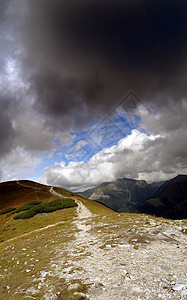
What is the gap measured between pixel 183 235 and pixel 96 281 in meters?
8.85

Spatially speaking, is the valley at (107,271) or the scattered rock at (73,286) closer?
the valley at (107,271)

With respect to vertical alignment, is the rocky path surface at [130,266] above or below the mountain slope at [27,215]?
above

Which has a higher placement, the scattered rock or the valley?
the scattered rock

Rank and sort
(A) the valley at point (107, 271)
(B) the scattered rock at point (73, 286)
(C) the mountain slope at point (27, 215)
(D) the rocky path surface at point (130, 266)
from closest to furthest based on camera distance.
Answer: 1. (D) the rocky path surface at point (130, 266)
2. (A) the valley at point (107, 271)
3. (B) the scattered rock at point (73, 286)
4. (C) the mountain slope at point (27, 215)

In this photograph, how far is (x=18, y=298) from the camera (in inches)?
240

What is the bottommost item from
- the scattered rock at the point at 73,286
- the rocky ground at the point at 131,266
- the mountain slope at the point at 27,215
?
the mountain slope at the point at 27,215

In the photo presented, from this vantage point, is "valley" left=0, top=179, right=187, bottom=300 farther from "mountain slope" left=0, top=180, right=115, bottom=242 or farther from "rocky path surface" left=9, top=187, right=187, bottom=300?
"mountain slope" left=0, top=180, right=115, bottom=242

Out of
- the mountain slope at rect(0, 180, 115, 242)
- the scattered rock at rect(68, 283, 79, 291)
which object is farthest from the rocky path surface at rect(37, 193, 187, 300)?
the mountain slope at rect(0, 180, 115, 242)

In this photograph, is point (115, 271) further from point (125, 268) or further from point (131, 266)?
point (131, 266)

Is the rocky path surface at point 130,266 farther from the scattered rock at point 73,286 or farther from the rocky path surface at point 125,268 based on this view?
the scattered rock at point 73,286

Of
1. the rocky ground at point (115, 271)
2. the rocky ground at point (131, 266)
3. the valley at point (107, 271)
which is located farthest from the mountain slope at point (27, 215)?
the rocky ground at point (131, 266)

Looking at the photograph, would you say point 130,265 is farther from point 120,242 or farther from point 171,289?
point 120,242

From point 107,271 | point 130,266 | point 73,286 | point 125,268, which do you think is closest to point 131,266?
point 130,266

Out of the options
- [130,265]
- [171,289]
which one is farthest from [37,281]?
[171,289]
